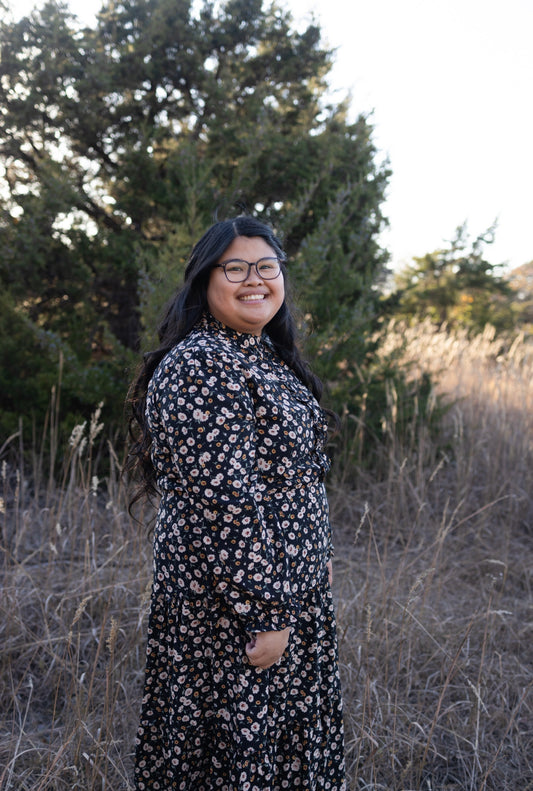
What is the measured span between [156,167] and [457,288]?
7130mm

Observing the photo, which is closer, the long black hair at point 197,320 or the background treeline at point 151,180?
the long black hair at point 197,320

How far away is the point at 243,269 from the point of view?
4.88 ft

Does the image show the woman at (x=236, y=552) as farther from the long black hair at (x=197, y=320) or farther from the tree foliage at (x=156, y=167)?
the tree foliage at (x=156, y=167)

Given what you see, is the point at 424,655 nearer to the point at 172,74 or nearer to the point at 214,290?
the point at 214,290

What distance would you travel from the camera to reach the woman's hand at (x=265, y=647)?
1.30m

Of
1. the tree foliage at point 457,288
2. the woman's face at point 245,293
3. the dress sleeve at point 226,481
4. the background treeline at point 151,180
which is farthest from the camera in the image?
the tree foliage at point 457,288

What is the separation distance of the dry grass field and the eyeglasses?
0.92 m

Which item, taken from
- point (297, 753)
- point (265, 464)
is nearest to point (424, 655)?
point (297, 753)

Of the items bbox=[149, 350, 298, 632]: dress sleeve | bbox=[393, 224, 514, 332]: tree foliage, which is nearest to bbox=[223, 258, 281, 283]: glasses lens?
bbox=[149, 350, 298, 632]: dress sleeve

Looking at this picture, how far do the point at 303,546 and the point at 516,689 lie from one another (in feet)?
5.00

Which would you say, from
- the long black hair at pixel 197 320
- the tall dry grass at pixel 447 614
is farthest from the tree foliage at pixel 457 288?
the long black hair at pixel 197 320

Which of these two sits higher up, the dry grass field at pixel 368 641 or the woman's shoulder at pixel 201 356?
the woman's shoulder at pixel 201 356

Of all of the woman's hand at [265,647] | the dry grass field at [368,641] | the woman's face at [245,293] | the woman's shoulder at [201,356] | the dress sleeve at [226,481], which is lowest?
the dry grass field at [368,641]

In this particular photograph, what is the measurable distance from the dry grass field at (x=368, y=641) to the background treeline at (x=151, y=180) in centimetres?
66
